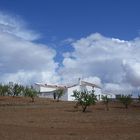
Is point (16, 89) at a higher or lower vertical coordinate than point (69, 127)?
higher

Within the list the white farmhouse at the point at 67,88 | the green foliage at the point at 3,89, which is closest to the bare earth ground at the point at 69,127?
the green foliage at the point at 3,89

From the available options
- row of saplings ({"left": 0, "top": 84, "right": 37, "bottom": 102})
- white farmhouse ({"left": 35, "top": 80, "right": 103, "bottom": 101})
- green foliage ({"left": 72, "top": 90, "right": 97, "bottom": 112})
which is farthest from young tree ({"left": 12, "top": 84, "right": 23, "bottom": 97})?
green foliage ({"left": 72, "top": 90, "right": 97, "bottom": 112})

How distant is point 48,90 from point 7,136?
116 metres

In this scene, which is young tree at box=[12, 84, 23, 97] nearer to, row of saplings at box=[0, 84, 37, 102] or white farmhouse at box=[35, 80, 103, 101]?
row of saplings at box=[0, 84, 37, 102]

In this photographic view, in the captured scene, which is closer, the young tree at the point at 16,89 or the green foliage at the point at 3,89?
the green foliage at the point at 3,89

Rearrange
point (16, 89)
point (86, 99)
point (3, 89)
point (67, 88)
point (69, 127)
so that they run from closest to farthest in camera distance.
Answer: point (69, 127)
point (86, 99)
point (3, 89)
point (16, 89)
point (67, 88)

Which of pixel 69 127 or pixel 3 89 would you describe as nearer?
pixel 69 127

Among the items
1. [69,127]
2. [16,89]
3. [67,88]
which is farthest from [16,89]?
[69,127]

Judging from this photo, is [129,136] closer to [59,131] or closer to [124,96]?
[59,131]

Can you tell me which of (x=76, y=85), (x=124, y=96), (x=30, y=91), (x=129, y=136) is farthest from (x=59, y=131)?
(x=76, y=85)

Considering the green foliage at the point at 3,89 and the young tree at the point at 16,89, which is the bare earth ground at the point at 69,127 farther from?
the young tree at the point at 16,89

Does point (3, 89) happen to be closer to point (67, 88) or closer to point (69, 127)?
point (67, 88)

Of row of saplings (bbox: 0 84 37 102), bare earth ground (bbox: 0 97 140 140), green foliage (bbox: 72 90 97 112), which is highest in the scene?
row of saplings (bbox: 0 84 37 102)

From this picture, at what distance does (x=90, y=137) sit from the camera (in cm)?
2277
